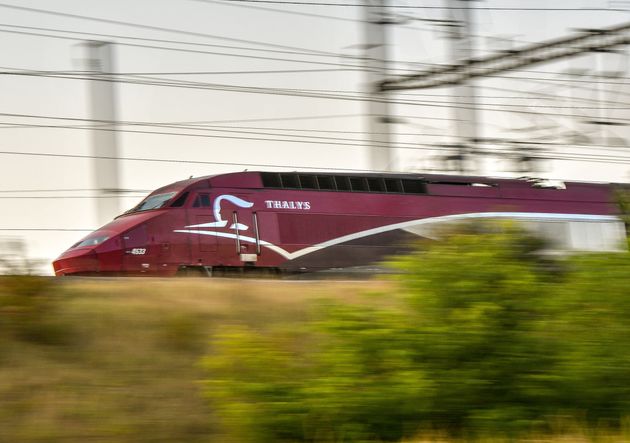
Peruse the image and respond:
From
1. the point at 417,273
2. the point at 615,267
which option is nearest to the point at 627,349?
the point at 615,267

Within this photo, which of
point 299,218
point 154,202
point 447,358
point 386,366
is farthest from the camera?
point 299,218

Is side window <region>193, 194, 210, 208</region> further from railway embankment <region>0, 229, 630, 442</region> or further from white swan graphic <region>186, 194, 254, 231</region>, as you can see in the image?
railway embankment <region>0, 229, 630, 442</region>

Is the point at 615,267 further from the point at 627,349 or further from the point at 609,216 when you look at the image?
the point at 609,216

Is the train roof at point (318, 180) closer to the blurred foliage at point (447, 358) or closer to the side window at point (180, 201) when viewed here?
the side window at point (180, 201)

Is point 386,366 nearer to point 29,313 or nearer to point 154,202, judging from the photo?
point 29,313

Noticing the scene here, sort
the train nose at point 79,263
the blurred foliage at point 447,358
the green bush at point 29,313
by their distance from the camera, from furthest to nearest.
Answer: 1. the train nose at point 79,263
2. the green bush at point 29,313
3. the blurred foliage at point 447,358

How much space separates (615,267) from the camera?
378 inches

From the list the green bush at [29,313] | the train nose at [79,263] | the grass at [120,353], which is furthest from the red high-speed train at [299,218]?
the green bush at [29,313]

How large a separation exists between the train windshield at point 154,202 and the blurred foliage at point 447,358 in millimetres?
10113

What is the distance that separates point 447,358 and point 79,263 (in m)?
11.2

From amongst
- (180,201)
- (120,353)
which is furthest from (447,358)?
(180,201)

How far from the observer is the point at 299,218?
20219mm

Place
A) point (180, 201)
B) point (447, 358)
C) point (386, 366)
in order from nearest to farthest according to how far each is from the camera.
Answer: point (386, 366) < point (447, 358) < point (180, 201)

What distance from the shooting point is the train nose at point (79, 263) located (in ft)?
60.2
